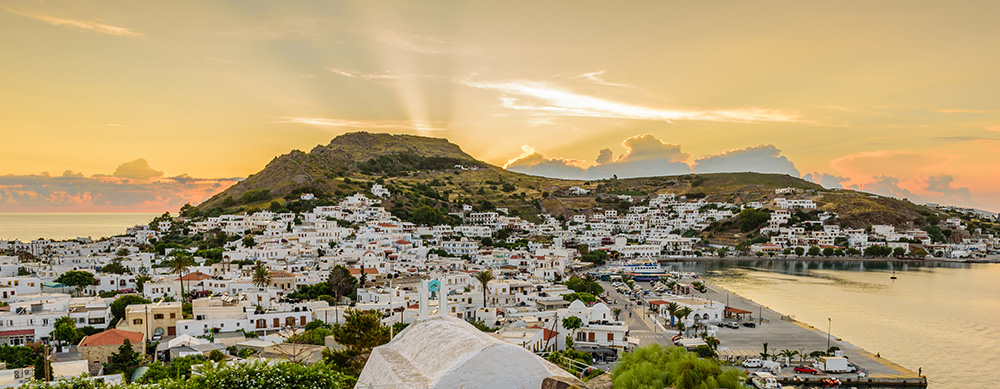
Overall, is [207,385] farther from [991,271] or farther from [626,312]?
[991,271]

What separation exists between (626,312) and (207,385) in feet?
99.8

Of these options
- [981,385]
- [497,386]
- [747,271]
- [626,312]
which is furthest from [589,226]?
[497,386]

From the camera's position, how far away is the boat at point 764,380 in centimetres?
2248

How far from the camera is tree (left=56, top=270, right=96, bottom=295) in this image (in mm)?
34094

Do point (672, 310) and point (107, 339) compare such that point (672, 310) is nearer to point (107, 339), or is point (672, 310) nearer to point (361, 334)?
point (361, 334)

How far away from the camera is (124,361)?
20375mm

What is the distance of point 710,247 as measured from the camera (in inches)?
3263

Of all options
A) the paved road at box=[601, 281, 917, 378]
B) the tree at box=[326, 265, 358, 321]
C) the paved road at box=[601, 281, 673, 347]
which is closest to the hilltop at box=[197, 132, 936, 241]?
the tree at box=[326, 265, 358, 321]

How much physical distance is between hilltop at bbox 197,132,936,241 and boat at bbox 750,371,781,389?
57793mm

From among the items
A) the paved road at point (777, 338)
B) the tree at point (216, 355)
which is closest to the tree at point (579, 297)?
the paved road at point (777, 338)

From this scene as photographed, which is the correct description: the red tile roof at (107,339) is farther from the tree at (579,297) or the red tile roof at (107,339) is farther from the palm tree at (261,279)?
the tree at (579,297)

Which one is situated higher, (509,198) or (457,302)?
(509,198)

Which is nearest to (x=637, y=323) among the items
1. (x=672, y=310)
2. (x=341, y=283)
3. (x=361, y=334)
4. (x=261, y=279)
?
(x=672, y=310)

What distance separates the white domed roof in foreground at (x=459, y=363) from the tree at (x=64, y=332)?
60.6ft
